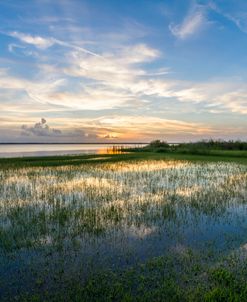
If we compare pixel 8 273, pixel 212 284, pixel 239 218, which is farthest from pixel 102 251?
pixel 239 218

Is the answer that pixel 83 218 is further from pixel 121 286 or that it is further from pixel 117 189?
pixel 117 189

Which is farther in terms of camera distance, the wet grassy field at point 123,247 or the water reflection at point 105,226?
the water reflection at point 105,226

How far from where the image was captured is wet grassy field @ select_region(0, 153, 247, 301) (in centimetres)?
499

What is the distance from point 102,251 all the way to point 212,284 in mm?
2802

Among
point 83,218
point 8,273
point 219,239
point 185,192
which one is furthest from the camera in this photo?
point 185,192

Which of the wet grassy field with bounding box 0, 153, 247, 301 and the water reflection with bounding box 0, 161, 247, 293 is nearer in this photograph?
the wet grassy field with bounding box 0, 153, 247, 301

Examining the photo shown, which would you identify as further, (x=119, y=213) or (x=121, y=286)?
(x=119, y=213)

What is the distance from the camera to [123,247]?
6.98 meters

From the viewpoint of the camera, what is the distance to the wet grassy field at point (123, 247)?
4992 mm

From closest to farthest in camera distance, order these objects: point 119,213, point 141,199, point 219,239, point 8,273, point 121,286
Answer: point 121,286 < point 8,273 < point 219,239 < point 119,213 < point 141,199

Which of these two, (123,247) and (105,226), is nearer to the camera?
(123,247)

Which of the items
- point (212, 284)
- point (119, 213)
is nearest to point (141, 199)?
point (119, 213)

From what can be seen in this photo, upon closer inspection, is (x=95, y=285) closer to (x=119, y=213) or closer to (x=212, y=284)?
(x=212, y=284)

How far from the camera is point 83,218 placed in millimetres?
9555
